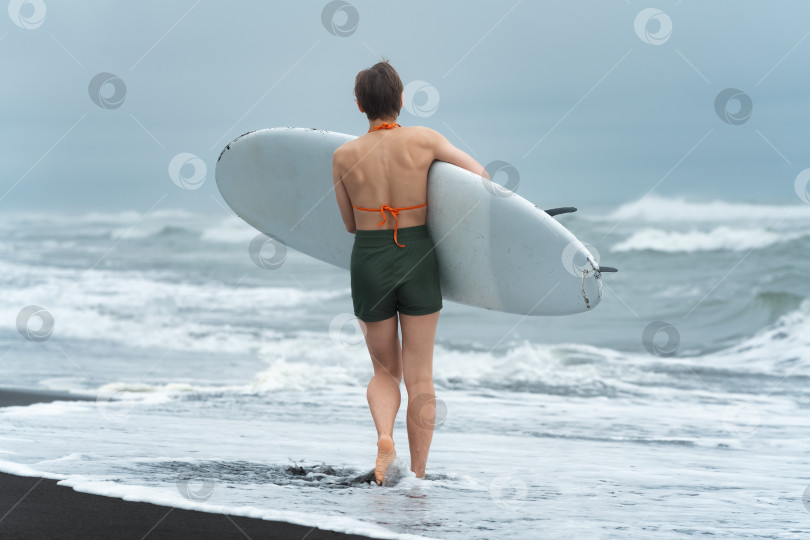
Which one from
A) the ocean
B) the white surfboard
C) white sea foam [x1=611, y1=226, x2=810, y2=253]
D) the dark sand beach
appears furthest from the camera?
white sea foam [x1=611, y1=226, x2=810, y2=253]

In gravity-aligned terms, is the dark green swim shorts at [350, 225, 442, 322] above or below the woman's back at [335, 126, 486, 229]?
below

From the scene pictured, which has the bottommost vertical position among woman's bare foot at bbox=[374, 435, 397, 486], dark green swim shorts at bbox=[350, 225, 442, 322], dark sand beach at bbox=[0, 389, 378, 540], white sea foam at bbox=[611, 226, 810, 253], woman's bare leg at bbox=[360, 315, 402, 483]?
dark sand beach at bbox=[0, 389, 378, 540]

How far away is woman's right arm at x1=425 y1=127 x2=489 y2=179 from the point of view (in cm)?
288

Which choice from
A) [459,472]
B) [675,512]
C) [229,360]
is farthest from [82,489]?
[229,360]

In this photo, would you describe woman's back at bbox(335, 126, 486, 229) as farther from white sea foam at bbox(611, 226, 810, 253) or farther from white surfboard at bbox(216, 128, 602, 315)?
white sea foam at bbox(611, 226, 810, 253)

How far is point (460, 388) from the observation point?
20.7 ft

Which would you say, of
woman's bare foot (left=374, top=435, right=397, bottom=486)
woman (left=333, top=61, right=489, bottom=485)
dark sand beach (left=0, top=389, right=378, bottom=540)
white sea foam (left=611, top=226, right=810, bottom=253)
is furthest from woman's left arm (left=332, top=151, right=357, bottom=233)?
white sea foam (left=611, top=226, right=810, bottom=253)

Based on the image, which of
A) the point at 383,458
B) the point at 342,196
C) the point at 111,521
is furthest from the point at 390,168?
the point at 111,521

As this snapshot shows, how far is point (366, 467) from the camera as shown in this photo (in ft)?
10.5

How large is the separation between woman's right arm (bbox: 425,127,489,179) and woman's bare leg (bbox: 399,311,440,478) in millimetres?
559

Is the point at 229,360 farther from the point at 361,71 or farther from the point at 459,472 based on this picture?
the point at 361,71

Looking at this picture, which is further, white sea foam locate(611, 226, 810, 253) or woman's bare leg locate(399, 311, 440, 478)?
white sea foam locate(611, 226, 810, 253)

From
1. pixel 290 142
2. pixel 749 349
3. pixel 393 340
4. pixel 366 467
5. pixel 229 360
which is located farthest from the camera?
pixel 749 349

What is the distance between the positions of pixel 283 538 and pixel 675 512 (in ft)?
4.56
